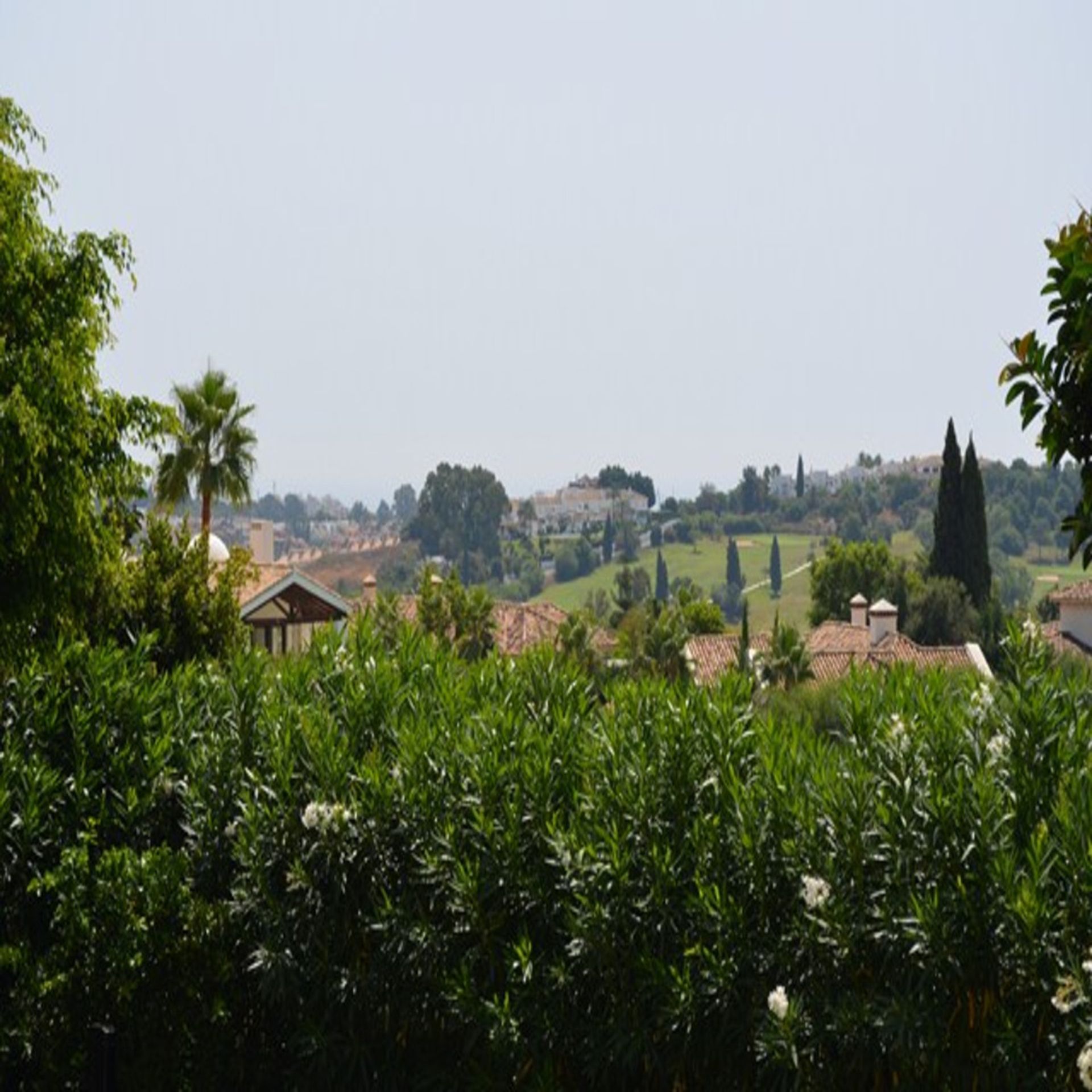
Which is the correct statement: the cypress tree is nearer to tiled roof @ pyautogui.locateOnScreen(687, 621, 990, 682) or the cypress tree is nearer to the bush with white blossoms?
tiled roof @ pyautogui.locateOnScreen(687, 621, 990, 682)

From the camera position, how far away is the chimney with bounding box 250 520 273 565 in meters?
52.5

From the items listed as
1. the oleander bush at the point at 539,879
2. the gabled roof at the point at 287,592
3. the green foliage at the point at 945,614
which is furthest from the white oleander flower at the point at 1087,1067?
the green foliage at the point at 945,614

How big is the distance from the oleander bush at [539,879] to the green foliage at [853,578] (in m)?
81.3

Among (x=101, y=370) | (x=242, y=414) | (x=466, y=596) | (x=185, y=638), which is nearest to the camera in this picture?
(x=101, y=370)

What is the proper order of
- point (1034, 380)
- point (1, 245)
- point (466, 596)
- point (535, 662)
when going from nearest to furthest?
point (1034, 380) < point (535, 662) < point (1, 245) < point (466, 596)

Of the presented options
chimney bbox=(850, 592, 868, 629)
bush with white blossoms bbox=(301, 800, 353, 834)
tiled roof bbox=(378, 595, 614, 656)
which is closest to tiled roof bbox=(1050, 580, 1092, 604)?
chimney bbox=(850, 592, 868, 629)

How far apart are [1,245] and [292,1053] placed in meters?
5.88

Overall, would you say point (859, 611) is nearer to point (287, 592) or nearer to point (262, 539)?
point (262, 539)

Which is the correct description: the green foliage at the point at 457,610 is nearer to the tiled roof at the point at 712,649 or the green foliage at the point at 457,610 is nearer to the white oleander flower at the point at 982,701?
the tiled roof at the point at 712,649

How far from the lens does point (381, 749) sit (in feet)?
30.4

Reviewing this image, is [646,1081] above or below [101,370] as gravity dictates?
below

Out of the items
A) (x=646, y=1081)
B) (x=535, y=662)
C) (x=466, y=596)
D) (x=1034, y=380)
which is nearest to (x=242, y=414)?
(x=466, y=596)

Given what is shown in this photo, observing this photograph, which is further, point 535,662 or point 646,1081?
point 535,662

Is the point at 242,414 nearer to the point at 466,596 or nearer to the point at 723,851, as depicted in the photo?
the point at 466,596
